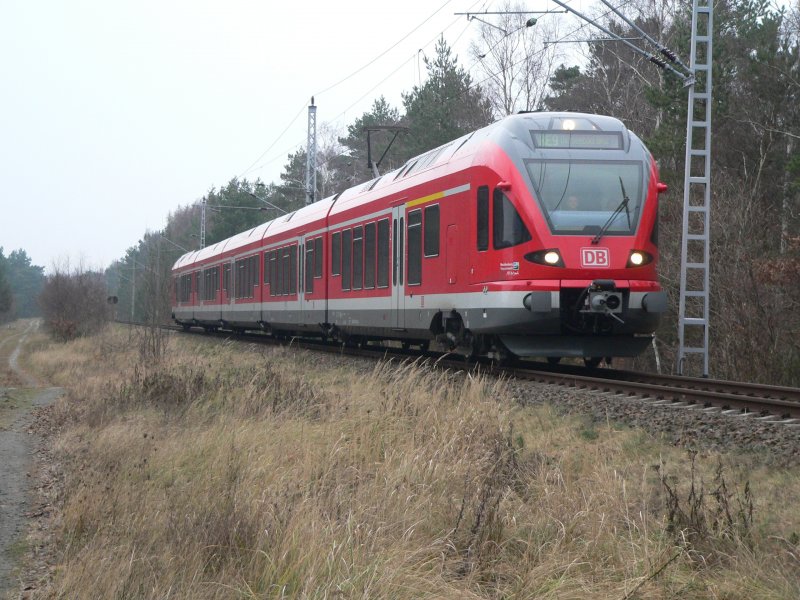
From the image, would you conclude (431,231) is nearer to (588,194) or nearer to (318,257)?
(588,194)

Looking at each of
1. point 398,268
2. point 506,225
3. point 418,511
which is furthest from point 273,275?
point 418,511

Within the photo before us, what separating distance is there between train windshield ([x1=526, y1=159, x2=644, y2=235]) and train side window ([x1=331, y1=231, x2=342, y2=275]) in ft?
25.5

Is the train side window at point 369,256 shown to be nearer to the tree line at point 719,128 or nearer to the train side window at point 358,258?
the train side window at point 358,258

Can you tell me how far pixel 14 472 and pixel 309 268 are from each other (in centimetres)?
1364

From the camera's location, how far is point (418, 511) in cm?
609

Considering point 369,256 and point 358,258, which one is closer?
point 369,256

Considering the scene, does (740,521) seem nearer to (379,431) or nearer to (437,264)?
(379,431)

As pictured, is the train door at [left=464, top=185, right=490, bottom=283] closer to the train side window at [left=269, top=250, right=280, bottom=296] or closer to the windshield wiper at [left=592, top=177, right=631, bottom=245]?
the windshield wiper at [left=592, top=177, right=631, bottom=245]

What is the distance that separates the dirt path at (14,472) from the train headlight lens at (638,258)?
24.3 ft

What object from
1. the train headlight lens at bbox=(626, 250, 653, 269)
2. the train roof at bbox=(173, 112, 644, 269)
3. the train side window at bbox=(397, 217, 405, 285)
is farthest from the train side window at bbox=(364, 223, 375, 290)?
the train headlight lens at bbox=(626, 250, 653, 269)

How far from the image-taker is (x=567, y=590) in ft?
16.2

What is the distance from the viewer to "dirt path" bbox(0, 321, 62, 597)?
20.5 feet

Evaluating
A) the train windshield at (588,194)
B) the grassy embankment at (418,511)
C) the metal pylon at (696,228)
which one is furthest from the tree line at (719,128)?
the grassy embankment at (418,511)

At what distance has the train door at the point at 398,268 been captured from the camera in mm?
16234
